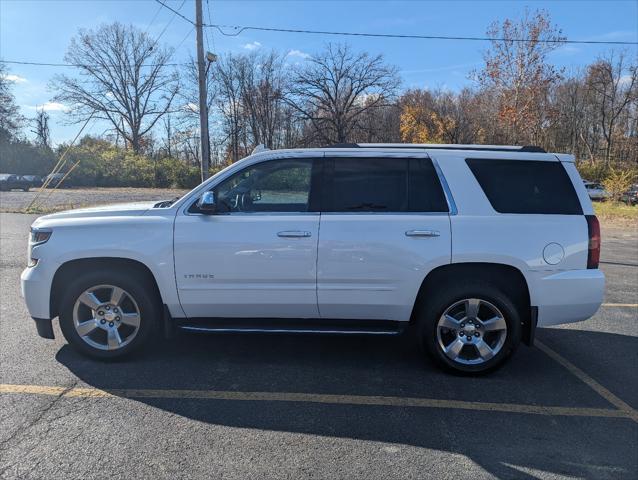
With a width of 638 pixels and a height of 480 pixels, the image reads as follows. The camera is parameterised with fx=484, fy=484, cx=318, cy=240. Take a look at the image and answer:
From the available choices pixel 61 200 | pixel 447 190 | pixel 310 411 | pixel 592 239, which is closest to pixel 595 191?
pixel 61 200

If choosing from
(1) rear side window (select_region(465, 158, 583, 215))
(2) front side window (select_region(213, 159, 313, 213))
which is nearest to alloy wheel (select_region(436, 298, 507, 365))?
(1) rear side window (select_region(465, 158, 583, 215))

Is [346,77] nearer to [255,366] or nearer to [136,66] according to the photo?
[136,66]

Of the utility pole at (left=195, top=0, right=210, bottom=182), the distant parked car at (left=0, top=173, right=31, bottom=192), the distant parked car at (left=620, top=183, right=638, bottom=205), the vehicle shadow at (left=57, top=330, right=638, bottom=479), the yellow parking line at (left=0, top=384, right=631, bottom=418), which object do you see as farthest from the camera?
the distant parked car at (left=0, top=173, right=31, bottom=192)

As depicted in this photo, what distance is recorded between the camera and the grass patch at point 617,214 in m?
18.3

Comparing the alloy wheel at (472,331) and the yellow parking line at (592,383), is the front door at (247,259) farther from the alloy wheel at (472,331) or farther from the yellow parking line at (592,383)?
the yellow parking line at (592,383)

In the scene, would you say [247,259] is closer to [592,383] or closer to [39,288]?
[39,288]

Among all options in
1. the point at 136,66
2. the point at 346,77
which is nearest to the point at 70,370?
the point at 346,77

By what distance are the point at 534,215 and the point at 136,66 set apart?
214ft

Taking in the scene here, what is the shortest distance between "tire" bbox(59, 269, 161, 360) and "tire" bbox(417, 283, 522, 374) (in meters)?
2.37

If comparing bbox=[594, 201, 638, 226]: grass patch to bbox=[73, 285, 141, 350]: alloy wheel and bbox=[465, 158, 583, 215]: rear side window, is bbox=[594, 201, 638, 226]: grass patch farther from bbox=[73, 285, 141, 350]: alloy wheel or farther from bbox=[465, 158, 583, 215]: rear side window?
bbox=[73, 285, 141, 350]: alloy wheel

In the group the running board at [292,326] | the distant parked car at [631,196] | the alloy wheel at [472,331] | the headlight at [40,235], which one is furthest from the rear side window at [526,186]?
the distant parked car at [631,196]

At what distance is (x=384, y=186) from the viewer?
13.6ft

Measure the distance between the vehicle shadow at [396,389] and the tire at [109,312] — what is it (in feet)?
0.59

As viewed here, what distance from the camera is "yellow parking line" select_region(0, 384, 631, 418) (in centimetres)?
356
